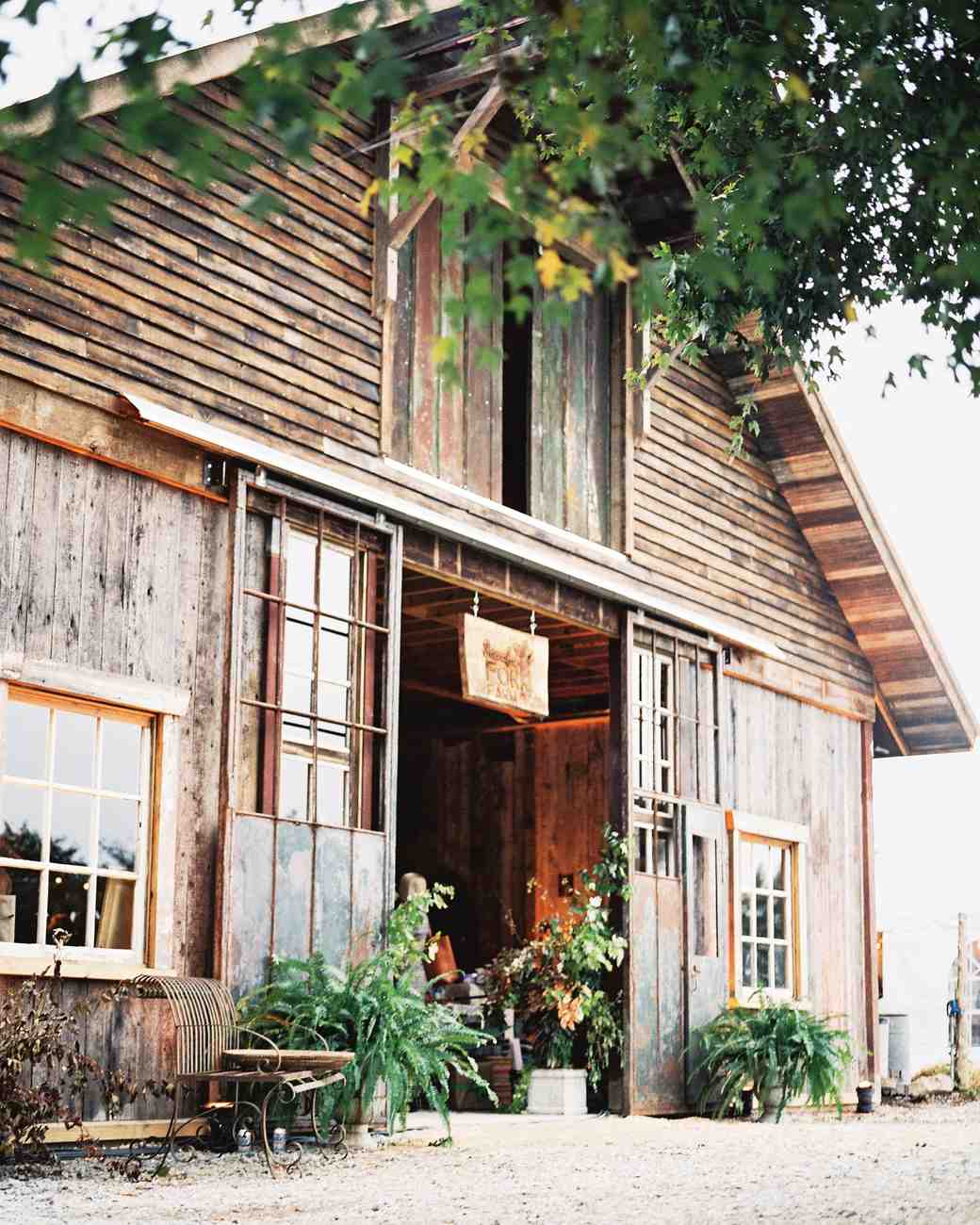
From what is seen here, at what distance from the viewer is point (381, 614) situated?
998cm

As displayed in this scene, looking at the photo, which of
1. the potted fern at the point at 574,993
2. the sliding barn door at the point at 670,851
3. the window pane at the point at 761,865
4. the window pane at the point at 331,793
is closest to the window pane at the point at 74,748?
the window pane at the point at 331,793

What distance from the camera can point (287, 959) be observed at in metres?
8.81

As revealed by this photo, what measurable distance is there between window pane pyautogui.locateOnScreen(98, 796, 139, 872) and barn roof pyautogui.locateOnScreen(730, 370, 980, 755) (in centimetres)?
682

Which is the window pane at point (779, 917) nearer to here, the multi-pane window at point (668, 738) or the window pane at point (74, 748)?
the multi-pane window at point (668, 738)

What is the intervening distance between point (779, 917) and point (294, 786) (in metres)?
6.07

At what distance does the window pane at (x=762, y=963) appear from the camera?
13.6m

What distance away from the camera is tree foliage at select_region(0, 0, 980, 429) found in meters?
3.82

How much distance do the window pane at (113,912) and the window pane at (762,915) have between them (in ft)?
21.7

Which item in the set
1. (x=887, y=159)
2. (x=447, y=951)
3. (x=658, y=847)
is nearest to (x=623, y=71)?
(x=887, y=159)

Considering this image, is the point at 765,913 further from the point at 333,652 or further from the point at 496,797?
the point at 333,652

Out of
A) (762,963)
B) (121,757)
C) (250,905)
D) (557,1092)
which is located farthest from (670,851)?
(121,757)

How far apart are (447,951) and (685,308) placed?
6836mm

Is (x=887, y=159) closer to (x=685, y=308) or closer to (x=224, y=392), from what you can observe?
(x=685, y=308)

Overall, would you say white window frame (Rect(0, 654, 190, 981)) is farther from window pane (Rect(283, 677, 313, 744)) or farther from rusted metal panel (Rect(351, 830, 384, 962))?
rusted metal panel (Rect(351, 830, 384, 962))
